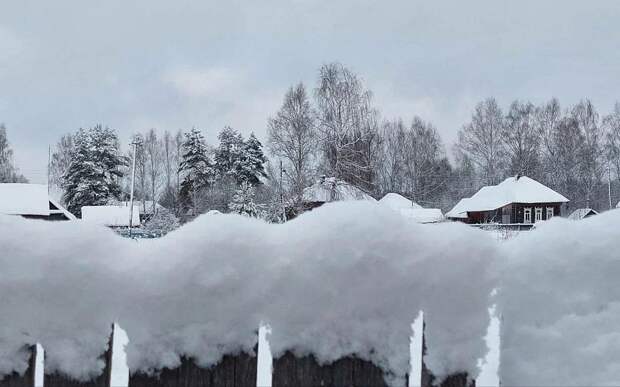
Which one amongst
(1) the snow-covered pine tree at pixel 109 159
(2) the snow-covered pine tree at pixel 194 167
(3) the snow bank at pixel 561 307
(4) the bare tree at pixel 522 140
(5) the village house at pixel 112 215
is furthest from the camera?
(1) the snow-covered pine tree at pixel 109 159

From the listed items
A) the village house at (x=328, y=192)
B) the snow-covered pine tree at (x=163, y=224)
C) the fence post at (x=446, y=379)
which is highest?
the village house at (x=328, y=192)

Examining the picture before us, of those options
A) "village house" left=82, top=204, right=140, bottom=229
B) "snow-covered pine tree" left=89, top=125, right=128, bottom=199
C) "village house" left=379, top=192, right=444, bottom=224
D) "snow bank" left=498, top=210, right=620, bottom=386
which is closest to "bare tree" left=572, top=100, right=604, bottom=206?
"village house" left=379, top=192, right=444, bottom=224

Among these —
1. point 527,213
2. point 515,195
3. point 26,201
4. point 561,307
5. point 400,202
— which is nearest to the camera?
point 561,307

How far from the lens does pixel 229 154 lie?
5162 cm

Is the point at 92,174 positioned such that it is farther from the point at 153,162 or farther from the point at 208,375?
the point at 208,375

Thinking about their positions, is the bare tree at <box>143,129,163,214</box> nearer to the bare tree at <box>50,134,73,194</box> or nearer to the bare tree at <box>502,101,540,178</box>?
the bare tree at <box>50,134,73,194</box>

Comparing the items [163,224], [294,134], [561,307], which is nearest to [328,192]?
[294,134]

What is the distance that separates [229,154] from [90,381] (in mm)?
51154

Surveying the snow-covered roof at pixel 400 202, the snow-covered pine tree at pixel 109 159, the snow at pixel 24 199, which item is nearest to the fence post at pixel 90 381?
the snow at pixel 24 199

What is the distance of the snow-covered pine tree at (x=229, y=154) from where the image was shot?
5081 centimetres

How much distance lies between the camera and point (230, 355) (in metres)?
1.16

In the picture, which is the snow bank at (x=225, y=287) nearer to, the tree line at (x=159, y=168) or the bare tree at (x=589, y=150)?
the tree line at (x=159, y=168)

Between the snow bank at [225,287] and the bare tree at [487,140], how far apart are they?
48.6m

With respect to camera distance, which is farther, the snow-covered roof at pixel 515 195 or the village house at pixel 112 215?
the village house at pixel 112 215
